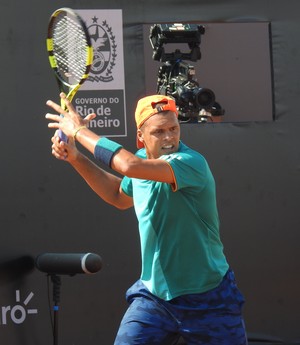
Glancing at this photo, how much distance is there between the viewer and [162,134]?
3656mm

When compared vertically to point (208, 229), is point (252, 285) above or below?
below

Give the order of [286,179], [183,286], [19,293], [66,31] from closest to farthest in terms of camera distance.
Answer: [183,286] → [66,31] → [19,293] → [286,179]

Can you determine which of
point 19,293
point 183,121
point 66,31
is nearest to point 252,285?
point 183,121

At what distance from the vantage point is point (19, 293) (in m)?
5.48

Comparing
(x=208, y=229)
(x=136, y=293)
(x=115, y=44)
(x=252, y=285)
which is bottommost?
(x=252, y=285)

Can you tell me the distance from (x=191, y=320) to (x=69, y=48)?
1404 mm

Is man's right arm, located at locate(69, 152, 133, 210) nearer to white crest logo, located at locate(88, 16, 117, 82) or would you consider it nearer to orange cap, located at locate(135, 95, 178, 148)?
orange cap, located at locate(135, 95, 178, 148)

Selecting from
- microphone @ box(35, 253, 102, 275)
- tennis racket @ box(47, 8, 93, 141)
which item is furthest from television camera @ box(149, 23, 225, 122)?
tennis racket @ box(47, 8, 93, 141)

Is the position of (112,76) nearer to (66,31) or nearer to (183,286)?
(66,31)

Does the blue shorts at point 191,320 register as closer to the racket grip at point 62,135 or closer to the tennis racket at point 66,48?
the racket grip at point 62,135

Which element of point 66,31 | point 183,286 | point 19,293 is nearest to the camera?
point 183,286

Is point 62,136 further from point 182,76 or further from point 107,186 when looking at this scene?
point 182,76

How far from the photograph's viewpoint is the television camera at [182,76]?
5473 millimetres

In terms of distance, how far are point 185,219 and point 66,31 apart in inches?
43.5
